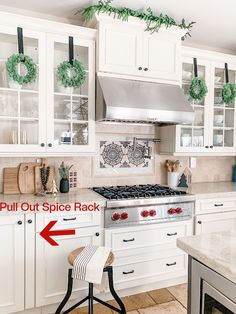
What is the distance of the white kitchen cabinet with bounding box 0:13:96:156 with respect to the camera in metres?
2.21

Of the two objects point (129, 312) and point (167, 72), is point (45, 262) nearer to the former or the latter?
point (129, 312)

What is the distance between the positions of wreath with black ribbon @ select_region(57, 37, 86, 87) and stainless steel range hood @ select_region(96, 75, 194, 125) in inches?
6.8

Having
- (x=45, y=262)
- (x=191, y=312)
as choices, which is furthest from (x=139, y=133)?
(x=191, y=312)

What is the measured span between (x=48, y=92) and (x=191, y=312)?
1925mm

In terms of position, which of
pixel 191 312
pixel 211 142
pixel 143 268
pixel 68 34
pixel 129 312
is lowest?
pixel 129 312

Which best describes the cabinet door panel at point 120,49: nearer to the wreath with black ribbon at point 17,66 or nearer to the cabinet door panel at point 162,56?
the cabinet door panel at point 162,56

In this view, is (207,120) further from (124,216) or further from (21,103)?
(21,103)

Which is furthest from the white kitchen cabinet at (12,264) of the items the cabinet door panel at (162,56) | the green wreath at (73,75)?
the cabinet door panel at (162,56)

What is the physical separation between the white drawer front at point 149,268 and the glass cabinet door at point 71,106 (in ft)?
3.69

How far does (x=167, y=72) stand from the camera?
265cm

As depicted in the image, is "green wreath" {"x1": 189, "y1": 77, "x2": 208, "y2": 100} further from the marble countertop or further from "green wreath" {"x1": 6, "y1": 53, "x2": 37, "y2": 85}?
the marble countertop

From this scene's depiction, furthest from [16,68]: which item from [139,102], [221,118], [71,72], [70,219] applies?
[221,118]

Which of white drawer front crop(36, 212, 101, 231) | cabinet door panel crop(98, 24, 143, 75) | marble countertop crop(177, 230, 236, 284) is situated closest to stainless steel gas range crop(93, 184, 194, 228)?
white drawer front crop(36, 212, 101, 231)

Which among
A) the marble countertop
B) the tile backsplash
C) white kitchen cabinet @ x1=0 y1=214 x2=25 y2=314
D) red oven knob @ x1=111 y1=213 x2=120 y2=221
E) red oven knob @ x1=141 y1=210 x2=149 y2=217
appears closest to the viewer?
the marble countertop
